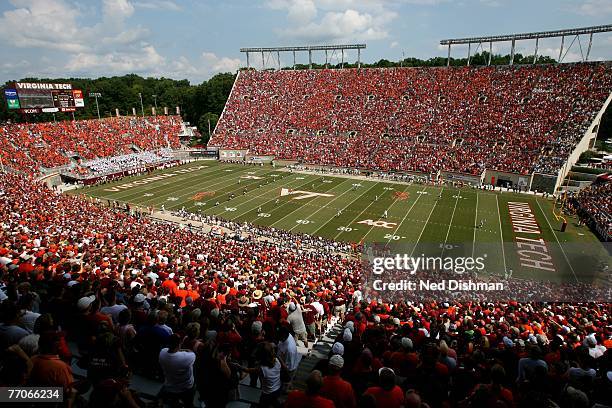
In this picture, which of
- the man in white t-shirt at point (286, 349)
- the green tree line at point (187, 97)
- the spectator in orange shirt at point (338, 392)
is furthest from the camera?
the green tree line at point (187, 97)

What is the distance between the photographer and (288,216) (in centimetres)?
3394

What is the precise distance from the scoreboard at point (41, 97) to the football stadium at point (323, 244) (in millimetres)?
199

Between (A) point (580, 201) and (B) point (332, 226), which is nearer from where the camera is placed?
(B) point (332, 226)

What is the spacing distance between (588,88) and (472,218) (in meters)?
29.6

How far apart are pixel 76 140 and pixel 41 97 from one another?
22.4 feet

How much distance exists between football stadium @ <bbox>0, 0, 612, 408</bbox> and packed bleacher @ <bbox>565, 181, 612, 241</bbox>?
227mm

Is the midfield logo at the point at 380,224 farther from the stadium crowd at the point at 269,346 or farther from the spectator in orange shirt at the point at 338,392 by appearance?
the spectator in orange shirt at the point at 338,392

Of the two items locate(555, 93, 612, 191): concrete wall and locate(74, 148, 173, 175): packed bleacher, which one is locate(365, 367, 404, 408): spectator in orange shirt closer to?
locate(555, 93, 612, 191): concrete wall

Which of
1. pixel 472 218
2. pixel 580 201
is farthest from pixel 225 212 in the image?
pixel 580 201

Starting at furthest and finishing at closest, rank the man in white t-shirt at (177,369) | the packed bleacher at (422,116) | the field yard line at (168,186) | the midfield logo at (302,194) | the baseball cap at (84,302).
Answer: the packed bleacher at (422,116)
the midfield logo at (302,194)
the field yard line at (168,186)
the baseball cap at (84,302)
the man in white t-shirt at (177,369)

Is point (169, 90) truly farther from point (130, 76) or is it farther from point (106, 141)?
point (106, 141)

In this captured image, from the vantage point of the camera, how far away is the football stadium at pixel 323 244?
522 cm

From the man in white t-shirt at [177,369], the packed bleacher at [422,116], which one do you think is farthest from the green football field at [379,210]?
the man in white t-shirt at [177,369]

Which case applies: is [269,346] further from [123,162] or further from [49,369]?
[123,162]
